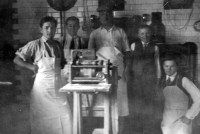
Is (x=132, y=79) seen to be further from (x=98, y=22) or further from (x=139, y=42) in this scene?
(x=98, y=22)

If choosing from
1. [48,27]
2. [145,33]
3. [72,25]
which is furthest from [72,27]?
[145,33]

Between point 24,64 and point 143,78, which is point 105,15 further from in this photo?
point 24,64

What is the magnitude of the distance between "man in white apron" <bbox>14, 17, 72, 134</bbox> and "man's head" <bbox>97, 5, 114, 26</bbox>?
66 centimetres

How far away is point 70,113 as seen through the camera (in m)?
3.46

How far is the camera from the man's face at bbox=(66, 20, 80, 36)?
3596mm

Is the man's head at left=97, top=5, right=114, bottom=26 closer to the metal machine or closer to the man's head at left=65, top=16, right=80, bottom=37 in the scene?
the man's head at left=65, top=16, right=80, bottom=37

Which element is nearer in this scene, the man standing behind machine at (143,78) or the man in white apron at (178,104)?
the man in white apron at (178,104)

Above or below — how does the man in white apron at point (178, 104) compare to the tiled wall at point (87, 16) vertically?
below

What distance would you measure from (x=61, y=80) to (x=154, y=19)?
157 cm

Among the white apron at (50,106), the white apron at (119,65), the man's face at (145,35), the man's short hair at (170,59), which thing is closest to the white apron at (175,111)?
the man's short hair at (170,59)

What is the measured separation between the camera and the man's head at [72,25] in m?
3.60

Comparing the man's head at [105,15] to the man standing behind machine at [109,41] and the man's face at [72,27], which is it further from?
the man's face at [72,27]

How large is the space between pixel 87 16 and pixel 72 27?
28 cm

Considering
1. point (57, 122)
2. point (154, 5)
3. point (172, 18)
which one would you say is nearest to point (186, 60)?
point (172, 18)
